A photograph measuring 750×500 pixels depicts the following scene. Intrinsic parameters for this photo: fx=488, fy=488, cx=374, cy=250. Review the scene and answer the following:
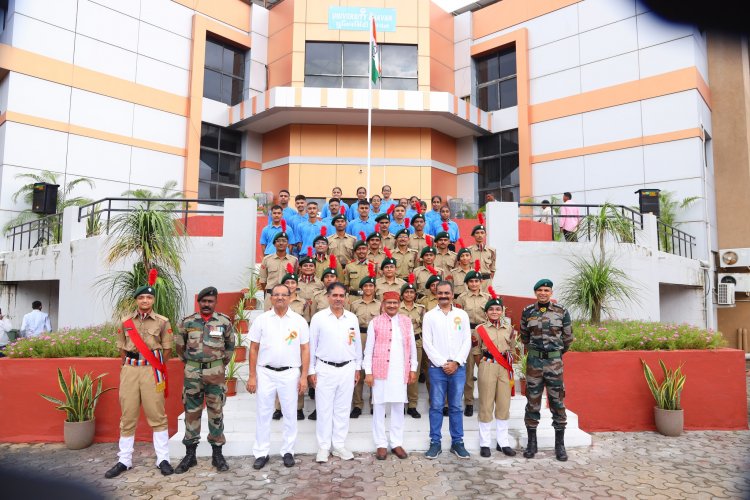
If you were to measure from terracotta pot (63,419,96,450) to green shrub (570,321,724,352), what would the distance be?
6.28 m

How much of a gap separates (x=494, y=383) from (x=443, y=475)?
1224 millimetres

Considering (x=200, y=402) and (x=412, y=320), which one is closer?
(x=200, y=402)

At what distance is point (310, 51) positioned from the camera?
58.0ft

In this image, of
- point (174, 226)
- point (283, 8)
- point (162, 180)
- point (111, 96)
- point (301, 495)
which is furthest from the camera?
point (283, 8)

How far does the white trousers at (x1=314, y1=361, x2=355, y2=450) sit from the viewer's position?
552 cm

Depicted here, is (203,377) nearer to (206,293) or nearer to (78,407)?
(206,293)

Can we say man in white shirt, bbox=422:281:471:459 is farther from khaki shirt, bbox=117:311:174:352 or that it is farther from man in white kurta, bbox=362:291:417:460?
khaki shirt, bbox=117:311:174:352

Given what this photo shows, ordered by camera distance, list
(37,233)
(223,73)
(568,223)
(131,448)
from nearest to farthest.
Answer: (131,448) < (568,223) < (37,233) < (223,73)

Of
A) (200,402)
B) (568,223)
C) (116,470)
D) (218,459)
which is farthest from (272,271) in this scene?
(568,223)

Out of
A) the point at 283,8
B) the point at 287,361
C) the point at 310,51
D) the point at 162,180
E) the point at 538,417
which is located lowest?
the point at 538,417

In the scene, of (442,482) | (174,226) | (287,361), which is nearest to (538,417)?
(442,482)

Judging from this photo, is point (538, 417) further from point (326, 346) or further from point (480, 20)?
point (480, 20)

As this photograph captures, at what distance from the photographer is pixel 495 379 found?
5.72m

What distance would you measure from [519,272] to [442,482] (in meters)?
6.39
